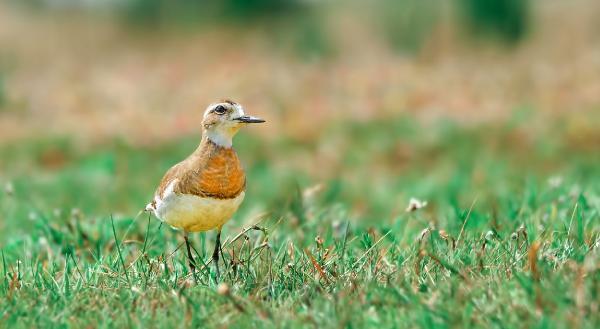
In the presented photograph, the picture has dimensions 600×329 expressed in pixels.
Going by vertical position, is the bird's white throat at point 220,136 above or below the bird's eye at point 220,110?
below

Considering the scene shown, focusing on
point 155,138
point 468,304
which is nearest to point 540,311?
point 468,304

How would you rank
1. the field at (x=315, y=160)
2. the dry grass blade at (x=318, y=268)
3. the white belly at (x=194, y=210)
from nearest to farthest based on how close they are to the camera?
the field at (x=315, y=160) → the dry grass blade at (x=318, y=268) → the white belly at (x=194, y=210)

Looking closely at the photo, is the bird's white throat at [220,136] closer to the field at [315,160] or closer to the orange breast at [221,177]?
the orange breast at [221,177]

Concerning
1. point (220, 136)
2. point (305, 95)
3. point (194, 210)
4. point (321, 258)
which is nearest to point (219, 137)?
point (220, 136)

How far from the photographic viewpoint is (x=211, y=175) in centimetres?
424

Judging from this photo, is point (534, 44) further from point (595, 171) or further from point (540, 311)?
point (540, 311)

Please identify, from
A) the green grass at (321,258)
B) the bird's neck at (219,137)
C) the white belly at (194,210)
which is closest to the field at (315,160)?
the green grass at (321,258)

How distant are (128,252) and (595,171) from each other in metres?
5.67

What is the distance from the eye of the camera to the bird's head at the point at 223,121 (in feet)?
14.4

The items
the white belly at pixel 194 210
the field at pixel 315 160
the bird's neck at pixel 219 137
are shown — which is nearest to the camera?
the field at pixel 315 160

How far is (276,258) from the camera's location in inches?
173

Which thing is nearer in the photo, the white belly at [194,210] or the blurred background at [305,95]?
the white belly at [194,210]

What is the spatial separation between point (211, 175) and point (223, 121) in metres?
0.29

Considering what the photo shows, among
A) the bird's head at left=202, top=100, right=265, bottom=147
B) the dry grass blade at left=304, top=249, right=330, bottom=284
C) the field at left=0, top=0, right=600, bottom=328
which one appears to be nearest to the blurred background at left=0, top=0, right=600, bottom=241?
the field at left=0, top=0, right=600, bottom=328
